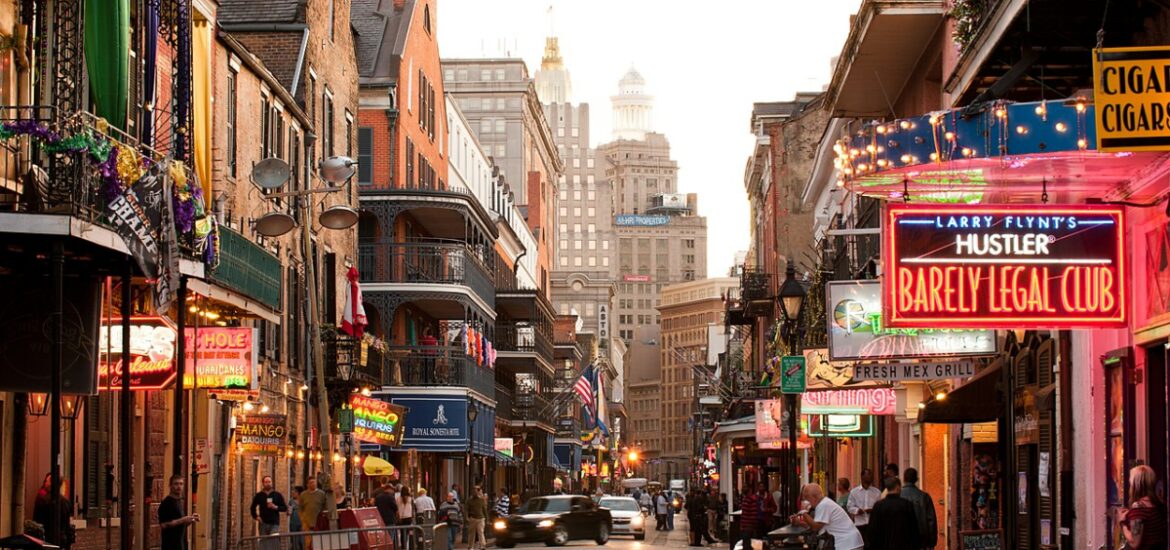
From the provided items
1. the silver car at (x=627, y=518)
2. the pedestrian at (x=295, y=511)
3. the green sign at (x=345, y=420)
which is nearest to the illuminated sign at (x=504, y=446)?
the silver car at (x=627, y=518)

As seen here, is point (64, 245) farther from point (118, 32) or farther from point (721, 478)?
point (721, 478)

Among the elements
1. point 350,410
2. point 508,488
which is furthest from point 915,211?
point 508,488

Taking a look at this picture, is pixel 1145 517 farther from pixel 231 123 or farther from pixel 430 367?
pixel 430 367

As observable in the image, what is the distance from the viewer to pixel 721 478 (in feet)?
276

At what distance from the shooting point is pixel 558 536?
45312 mm

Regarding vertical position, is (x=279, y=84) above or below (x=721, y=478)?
above

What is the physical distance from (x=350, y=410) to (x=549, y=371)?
44916mm

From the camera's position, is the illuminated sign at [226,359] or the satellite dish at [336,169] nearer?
the illuminated sign at [226,359]

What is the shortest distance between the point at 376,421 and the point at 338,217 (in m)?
13.5

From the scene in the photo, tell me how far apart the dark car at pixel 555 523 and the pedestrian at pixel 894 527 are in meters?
26.3

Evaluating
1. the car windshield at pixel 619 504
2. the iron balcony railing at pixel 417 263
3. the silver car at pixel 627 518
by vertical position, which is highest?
the iron balcony railing at pixel 417 263

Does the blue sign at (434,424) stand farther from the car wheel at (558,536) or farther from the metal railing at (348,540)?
the metal railing at (348,540)

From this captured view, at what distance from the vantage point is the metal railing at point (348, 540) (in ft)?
70.8

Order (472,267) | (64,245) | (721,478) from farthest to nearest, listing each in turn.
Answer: (721,478) → (472,267) → (64,245)
